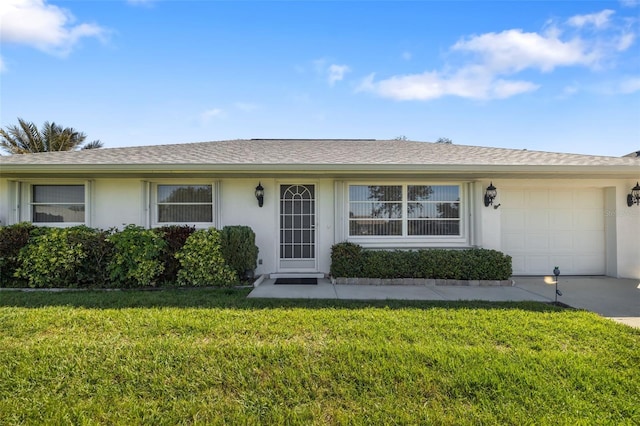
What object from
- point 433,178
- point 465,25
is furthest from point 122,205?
point 465,25

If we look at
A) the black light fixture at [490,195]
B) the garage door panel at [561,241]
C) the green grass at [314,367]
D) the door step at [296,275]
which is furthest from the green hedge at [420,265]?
the green grass at [314,367]

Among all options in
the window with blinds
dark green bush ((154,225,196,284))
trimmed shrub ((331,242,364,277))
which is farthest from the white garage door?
the window with blinds

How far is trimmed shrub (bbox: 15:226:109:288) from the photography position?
5910mm

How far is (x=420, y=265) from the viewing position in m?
6.49

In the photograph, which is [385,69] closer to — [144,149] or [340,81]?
[340,81]

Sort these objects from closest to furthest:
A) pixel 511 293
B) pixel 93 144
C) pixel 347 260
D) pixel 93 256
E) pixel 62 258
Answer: pixel 511 293 < pixel 62 258 < pixel 93 256 < pixel 347 260 < pixel 93 144

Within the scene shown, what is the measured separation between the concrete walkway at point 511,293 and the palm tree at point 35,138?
55.2 ft

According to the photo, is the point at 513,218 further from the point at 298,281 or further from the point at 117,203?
the point at 117,203

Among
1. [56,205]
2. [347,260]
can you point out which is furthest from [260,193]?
[56,205]

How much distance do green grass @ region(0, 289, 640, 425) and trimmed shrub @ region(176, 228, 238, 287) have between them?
157 cm

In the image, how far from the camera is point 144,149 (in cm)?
857

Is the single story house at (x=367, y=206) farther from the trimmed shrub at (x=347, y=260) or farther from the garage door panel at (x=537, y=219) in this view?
the trimmed shrub at (x=347, y=260)

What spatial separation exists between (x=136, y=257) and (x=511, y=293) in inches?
308

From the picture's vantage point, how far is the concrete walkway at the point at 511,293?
5.08 metres
